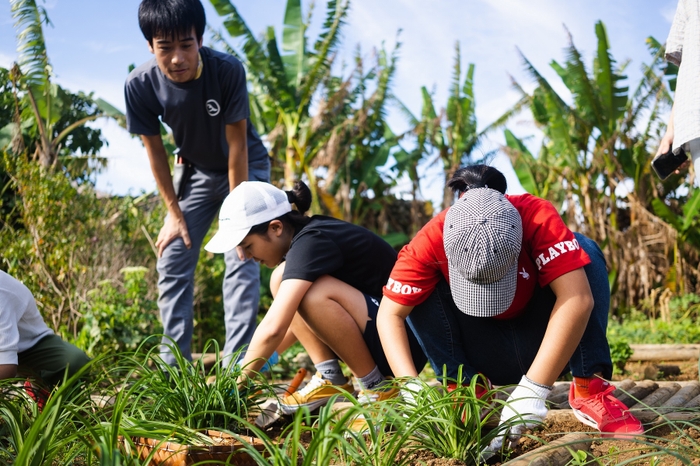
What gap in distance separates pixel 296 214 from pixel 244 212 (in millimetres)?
260

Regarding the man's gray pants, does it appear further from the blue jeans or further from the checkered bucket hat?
the checkered bucket hat

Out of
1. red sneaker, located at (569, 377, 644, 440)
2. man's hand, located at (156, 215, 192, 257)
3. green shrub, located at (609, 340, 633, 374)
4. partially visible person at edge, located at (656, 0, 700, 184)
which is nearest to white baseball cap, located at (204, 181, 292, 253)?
man's hand, located at (156, 215, 192, 257)

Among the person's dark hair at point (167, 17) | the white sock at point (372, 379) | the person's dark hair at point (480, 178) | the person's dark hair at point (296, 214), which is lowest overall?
the white sock at point (372, 379)

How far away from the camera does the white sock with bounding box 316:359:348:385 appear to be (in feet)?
9.82

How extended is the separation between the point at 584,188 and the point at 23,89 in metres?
7.71

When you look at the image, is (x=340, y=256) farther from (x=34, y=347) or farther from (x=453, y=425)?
(x=34, y=347)

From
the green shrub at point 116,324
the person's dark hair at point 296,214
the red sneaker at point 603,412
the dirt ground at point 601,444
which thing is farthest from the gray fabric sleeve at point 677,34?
the green shrub at point 116,324

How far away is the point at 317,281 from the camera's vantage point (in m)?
2.78

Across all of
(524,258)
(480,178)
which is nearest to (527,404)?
(524,258)

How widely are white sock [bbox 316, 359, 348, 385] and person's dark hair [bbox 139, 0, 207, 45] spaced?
1784 millimetres

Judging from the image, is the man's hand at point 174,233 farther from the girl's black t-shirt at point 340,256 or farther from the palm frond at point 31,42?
the palm frond at point 31,42

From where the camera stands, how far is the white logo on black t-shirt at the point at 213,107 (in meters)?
3.56

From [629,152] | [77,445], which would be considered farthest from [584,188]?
[77,445]

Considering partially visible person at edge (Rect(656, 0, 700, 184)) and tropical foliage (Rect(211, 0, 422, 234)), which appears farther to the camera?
tropical foliage (Rect(211, 0, 422, 234))
